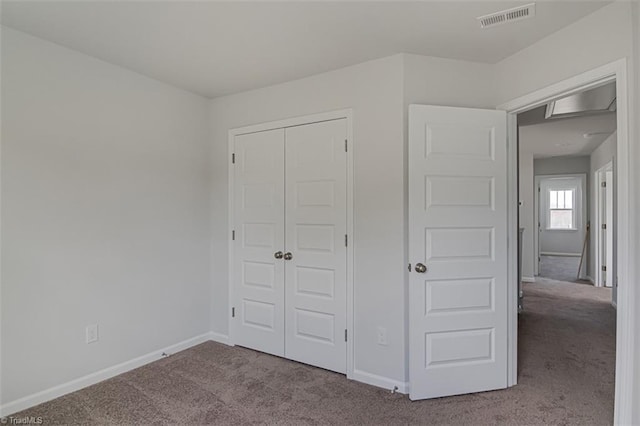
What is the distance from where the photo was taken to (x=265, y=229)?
128 inches

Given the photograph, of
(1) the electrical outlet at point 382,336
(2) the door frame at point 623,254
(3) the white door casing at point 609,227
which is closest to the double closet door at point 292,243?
(1) the electrical outlet at point 382,336

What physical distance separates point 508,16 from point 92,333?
3.56m

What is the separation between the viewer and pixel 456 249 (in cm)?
248

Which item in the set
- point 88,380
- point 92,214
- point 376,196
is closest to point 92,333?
point 88,380

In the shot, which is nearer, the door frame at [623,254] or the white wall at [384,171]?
the door frame at [623,254]

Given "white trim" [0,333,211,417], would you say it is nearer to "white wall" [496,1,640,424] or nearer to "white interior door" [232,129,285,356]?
"white interior door" [232,129,285,356]

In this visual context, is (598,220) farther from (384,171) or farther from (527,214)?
(384,171)

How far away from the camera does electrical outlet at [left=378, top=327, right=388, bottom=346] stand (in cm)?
262

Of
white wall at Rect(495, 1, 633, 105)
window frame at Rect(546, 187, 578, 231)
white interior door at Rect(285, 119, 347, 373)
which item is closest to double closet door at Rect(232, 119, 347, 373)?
white interior door at Rect(285, 119, 347, 373)

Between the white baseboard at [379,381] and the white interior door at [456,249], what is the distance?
12 cm

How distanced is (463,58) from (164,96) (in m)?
2.54

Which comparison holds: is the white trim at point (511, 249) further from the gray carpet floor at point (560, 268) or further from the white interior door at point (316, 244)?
the gray carpet floor at point (560, 268)

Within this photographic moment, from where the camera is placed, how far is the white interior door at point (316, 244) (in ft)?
9.32

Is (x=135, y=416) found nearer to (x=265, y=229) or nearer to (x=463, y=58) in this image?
(x=265, y=229)
